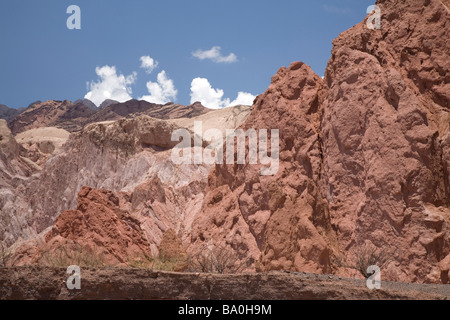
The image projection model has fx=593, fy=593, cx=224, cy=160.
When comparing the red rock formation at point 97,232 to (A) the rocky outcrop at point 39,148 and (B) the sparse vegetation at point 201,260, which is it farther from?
(A) the rocky outcrop at point 39,148

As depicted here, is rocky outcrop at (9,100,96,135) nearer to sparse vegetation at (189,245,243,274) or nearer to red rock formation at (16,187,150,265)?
red rock formation at (16,187,150,265)

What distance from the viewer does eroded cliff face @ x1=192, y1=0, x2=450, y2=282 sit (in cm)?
1603

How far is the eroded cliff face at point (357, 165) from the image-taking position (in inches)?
631

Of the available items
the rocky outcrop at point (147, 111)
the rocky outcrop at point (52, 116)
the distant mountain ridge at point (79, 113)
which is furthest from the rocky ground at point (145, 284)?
the rocky outcrop at point (52, 116)

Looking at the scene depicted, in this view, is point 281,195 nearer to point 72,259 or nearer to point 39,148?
point 72,259

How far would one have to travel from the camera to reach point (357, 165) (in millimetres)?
18547

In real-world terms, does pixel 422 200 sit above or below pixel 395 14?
below

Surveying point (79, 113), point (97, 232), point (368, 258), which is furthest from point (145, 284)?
point (79, 113)

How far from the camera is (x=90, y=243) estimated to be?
20656mm

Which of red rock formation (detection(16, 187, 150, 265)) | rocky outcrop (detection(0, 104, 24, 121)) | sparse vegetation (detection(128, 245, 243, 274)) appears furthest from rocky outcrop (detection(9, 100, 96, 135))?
sparse vegetation (detection(128, 245, 243, 274))

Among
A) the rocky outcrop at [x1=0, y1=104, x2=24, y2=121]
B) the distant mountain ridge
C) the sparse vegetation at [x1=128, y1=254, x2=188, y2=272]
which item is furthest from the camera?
the rocky outcrop at [x1=0, y1=104, x2=24, y2=121]

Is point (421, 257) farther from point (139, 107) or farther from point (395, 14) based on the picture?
point (139, 107)
